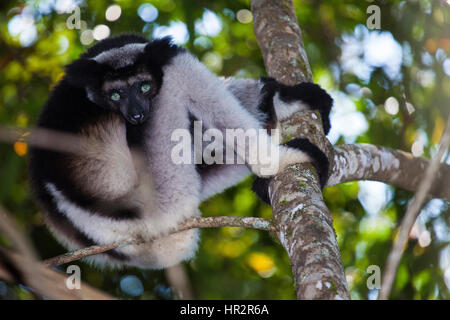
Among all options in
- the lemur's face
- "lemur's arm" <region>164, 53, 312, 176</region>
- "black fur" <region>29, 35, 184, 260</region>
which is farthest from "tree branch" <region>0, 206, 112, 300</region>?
the lemur's face

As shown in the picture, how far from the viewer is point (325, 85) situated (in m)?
6.03

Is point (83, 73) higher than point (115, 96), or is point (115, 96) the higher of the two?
point (83, 73)

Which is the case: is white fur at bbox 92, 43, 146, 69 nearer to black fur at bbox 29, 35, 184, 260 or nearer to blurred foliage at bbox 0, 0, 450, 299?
black fur at bbox 29, 35, 184, 260

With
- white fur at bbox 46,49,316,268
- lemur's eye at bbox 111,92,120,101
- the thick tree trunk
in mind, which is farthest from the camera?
lemur's eye at bbox 111,92,120,101

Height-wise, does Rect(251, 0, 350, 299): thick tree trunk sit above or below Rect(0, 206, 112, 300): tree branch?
above

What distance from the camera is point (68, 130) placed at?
11.0ft

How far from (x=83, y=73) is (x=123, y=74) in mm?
328

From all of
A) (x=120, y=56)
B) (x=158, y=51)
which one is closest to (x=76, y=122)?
(x=120, y=56)

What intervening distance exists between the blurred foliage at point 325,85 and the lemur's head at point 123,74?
0.99 metres

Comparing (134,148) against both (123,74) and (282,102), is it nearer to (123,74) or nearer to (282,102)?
(123,74)

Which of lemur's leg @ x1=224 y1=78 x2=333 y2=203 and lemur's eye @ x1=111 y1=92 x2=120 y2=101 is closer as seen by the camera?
lemur's leg @ x1=224 y1=78 x2=333 y2=203

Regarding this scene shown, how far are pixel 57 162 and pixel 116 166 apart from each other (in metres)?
0.44

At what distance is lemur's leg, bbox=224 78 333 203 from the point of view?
299 centimetres

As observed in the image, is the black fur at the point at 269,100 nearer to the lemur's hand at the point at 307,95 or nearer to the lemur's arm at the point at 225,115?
the lemur's hand at the point at 307,95
